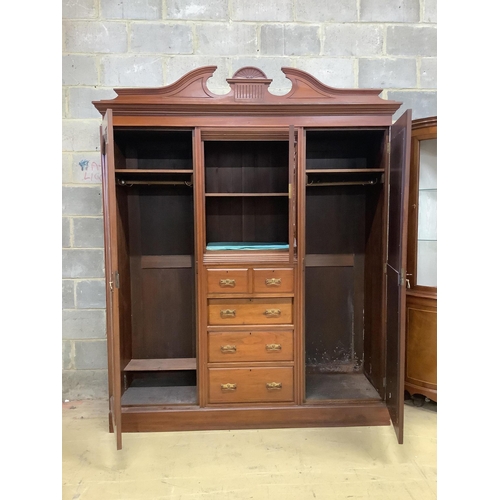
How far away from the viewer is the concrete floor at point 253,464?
1910mm

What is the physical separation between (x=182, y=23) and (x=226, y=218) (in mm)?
1323

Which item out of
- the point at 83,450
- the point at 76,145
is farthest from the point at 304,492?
the point at 76,145

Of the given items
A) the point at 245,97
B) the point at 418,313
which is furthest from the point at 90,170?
the point at 418,313

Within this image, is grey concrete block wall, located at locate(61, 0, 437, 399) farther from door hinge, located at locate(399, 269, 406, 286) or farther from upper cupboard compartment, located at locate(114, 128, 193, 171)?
door hinge, located at locate(399, 269, 406, 286)

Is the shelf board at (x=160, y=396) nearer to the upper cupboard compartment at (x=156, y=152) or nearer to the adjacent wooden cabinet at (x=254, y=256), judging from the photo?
the adjacent wooden cabinet at (x=254, y=256)

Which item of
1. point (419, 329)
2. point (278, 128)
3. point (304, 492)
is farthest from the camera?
point (419, 329)

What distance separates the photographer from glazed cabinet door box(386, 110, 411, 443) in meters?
2.06

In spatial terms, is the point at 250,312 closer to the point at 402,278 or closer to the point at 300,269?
the point at 300,269

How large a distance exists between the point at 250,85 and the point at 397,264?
1.27 m

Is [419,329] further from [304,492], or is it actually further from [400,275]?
[304,492]

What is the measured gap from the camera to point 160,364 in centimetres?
269

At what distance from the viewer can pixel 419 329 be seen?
2588 mm

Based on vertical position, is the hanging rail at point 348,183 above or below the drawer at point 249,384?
above

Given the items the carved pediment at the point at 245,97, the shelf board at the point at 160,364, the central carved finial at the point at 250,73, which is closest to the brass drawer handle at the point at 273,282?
the shelf board at the point at 160,364
